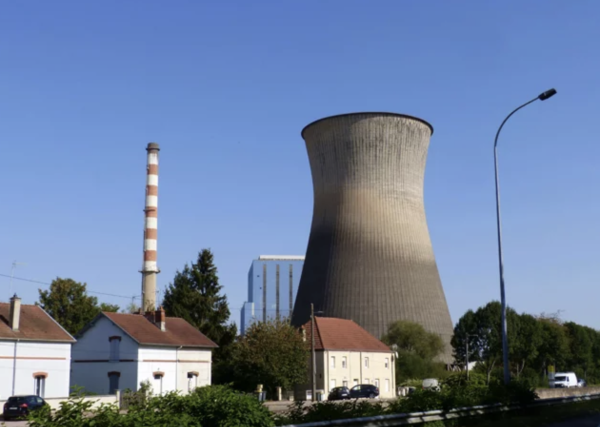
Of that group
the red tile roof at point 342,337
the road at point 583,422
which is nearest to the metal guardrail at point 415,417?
the road at point 583,422

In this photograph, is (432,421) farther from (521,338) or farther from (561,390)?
(521,338)

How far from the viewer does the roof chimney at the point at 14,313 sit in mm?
33688

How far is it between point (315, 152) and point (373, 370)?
18278 mm

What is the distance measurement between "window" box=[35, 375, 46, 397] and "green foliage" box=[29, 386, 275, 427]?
2516 cm

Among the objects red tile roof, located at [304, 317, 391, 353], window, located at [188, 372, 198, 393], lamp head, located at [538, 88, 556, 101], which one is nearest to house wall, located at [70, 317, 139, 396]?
window, located at [188, 372, 198, 393]

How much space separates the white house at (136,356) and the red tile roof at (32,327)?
320cm

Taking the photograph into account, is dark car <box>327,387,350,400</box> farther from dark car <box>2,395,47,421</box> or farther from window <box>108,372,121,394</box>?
dark car <box>2,395,47,421</box>

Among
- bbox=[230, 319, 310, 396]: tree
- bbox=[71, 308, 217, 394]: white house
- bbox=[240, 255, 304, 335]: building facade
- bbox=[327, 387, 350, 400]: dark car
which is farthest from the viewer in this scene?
bbox=[240, 255, 304, 335]: building facade

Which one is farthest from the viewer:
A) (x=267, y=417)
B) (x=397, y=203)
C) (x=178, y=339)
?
(x=397, y=203)

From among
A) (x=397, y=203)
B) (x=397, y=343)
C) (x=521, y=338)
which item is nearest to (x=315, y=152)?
(x=397, y=203)

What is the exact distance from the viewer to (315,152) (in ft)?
194

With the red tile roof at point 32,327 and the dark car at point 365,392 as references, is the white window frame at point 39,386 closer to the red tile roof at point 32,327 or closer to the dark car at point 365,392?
the red tile roof at point 32,327

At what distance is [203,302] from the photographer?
52.2m

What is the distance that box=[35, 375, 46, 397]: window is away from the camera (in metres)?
33.9
